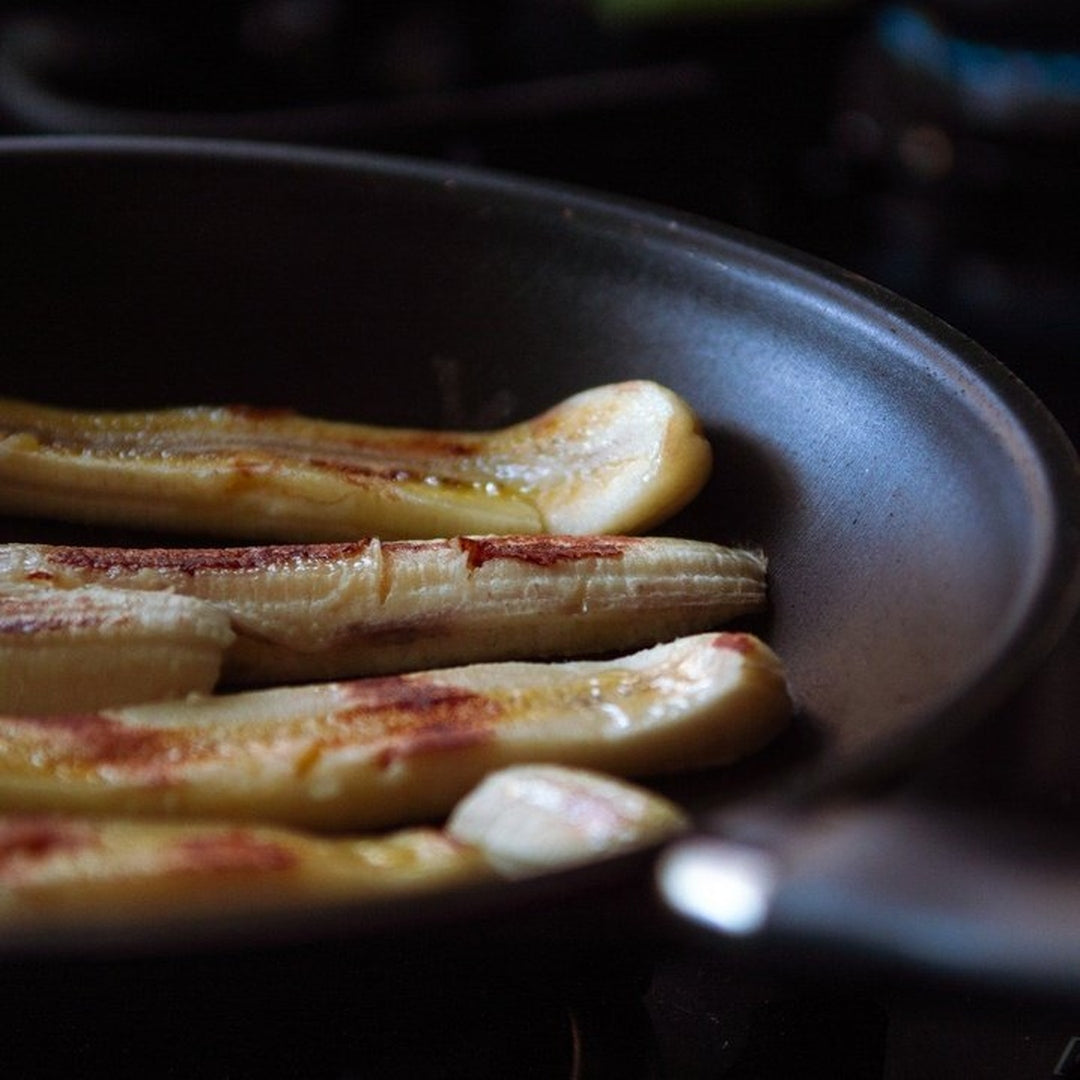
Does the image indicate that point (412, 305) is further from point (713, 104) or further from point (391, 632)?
point (713, 104)

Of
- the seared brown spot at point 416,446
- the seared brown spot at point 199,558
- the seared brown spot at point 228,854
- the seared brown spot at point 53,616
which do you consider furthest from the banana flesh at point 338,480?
the seared brown spot at point 228,854

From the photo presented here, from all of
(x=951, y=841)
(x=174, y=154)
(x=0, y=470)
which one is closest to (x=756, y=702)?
(x=951, y=841)

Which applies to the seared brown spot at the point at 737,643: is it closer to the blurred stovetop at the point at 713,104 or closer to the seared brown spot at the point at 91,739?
the seared brown spot at the point at 91,739

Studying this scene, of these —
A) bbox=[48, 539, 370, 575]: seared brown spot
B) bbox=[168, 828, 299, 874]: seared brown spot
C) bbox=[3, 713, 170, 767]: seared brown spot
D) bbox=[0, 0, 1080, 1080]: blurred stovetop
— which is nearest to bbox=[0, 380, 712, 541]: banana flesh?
bbox=[48, 539, 370, 575]: seared brown spot

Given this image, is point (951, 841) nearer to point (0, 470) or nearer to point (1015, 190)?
point (0, 470)

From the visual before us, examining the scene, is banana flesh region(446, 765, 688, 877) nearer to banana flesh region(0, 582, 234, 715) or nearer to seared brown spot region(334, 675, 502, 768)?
seared brown spot region(334, 675, 502, 768)

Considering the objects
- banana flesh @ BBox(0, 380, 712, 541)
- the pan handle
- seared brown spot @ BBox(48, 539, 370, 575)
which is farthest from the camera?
banana flesh @ BBox(0, 380, 712, 541)

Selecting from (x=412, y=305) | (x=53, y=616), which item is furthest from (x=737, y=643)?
(x=412, y=305)
